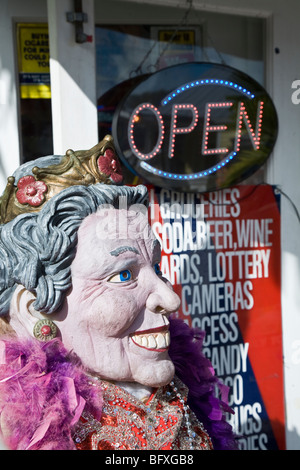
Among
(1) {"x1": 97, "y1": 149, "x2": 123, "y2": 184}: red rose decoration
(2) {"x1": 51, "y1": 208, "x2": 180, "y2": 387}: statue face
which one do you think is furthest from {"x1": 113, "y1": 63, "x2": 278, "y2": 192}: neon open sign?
(2) {"x1": 51, "y1": 208, "x2": 180, "y2": 387}: statue face

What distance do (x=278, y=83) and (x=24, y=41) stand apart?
4.79ft

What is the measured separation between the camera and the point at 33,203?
5.54 feet

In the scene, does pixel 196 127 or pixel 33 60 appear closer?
pixel 33 60

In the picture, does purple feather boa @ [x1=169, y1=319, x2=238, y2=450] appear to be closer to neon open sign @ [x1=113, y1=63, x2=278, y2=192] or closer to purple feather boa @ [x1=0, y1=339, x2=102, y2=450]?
purple feather boa @ [x1=0, y1=339, x2=102, y2=450]

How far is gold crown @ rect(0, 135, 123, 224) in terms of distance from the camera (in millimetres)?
1702

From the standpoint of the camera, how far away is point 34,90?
9.70 ft

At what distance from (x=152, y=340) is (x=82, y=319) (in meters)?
0.21

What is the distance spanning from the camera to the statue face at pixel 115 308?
1604mm

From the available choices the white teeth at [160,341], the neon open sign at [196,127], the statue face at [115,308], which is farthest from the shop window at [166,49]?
the white teeth at [160,341]

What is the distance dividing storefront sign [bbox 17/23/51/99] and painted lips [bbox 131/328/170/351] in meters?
1.73

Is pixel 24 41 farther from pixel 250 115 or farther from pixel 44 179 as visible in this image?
pixel 44 179

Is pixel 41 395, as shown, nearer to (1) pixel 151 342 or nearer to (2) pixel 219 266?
(1) pixel 151 342

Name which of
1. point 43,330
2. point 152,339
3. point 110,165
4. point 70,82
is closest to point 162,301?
point 152,339

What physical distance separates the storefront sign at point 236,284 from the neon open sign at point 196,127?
131mm
